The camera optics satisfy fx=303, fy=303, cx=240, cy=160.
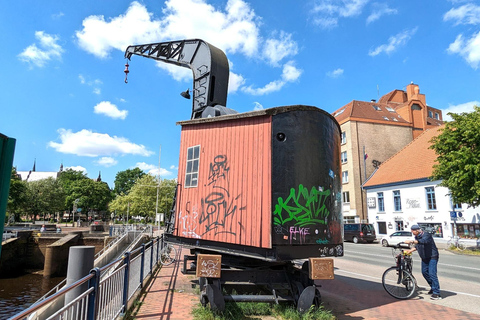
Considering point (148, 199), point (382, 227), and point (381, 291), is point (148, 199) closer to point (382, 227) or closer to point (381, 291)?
point (382, 227)

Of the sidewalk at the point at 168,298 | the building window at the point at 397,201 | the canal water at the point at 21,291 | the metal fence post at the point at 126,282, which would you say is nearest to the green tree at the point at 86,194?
the canal water at the point at 21,291

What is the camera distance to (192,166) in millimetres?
7242

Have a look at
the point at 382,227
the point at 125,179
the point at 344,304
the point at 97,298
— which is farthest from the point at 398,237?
the point at 125,179

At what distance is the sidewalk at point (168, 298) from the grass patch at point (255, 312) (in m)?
0.35

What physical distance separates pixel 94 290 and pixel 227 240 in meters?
2.69

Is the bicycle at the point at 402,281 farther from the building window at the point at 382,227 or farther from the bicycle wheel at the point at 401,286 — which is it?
the building window at the point at 382,227

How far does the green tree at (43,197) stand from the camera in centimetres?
5684

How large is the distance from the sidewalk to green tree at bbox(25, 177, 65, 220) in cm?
5834

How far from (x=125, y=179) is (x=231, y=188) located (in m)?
83.6

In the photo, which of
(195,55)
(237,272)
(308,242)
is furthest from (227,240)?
(195,55)

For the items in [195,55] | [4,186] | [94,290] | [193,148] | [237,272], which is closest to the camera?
[4,186]

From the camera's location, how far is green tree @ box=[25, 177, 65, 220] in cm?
5684

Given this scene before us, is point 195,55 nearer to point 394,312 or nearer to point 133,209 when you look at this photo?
point 394,312

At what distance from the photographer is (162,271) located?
11094mm
